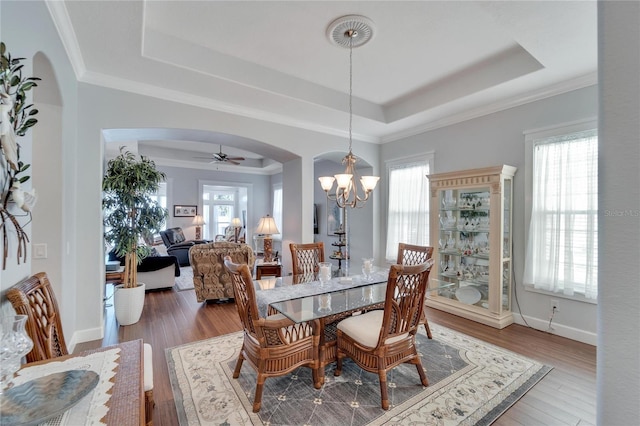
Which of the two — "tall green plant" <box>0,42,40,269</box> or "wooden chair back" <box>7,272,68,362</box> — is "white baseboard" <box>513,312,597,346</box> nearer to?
"wooden chair back" <box>7,272,68,362</box>

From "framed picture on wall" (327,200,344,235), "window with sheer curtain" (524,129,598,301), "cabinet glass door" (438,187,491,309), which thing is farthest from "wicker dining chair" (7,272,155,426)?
"framed picture on wall" (327,200,344,235)

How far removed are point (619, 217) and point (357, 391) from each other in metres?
2.11

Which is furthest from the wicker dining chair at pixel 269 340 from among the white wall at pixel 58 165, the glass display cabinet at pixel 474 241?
the glass display cabinet at pixel 474 241

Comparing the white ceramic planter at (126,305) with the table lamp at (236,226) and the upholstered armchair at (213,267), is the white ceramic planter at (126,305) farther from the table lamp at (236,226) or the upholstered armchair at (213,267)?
the table lamp at (236,226)

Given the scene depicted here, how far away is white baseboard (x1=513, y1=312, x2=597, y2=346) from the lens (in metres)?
3.04

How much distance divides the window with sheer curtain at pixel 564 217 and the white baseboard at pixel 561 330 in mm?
385

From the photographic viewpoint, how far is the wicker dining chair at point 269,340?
194 cm

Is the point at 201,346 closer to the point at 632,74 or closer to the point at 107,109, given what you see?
the point at 107,109

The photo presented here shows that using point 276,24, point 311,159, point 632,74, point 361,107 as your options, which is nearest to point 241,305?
point 632,74

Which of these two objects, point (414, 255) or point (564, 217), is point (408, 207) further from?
point (564, 217)

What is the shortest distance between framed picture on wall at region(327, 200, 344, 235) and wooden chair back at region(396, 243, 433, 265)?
307cm

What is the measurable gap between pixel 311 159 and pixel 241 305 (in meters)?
3.09

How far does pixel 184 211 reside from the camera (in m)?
8.55

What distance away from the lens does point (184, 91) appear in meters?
3.48
